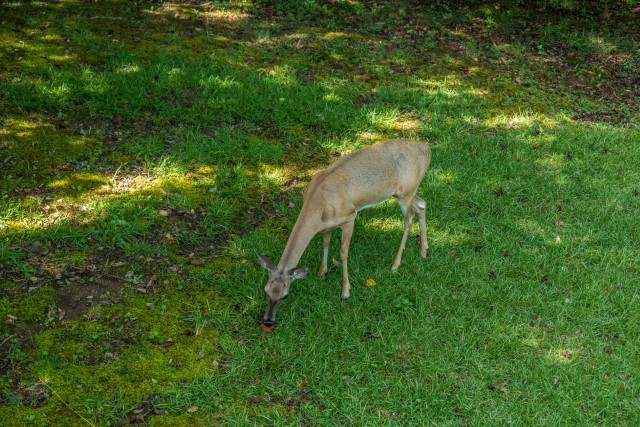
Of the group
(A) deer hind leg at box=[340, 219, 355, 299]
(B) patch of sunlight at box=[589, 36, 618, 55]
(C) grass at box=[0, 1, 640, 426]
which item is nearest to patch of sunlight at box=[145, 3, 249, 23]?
(C) grass at box=[0, 1, 640, 426]

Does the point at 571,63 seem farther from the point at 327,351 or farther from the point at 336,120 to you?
the point at 327,351

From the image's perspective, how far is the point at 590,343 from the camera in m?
5.88

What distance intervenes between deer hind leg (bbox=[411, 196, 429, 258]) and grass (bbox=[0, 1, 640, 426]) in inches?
6.5

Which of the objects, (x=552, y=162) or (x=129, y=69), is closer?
(x=552, y=162)

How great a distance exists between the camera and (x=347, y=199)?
615 centimetres

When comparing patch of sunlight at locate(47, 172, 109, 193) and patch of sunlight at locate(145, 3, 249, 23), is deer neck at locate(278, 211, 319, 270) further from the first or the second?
patch of sunlight at locate(145, 3, 249, 23)

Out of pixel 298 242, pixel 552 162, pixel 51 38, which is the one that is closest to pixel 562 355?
pixel 298 242

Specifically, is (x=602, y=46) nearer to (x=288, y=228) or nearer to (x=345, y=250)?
(x=288, y=228)

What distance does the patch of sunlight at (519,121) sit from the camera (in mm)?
9422

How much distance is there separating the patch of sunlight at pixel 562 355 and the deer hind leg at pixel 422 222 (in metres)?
1.71

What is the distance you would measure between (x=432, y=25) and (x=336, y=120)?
4.67 m

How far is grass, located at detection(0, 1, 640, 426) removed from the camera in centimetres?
525

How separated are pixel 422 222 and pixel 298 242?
1.77 meters

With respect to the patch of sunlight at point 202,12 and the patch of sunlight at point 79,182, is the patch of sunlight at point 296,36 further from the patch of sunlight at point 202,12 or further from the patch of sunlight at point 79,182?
the patch of sunlight at point 79,182
